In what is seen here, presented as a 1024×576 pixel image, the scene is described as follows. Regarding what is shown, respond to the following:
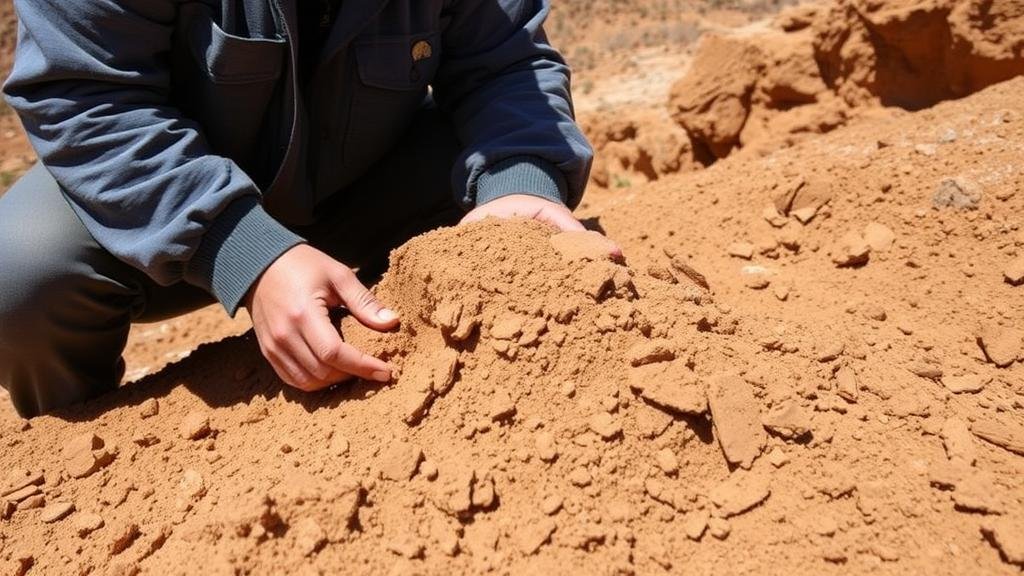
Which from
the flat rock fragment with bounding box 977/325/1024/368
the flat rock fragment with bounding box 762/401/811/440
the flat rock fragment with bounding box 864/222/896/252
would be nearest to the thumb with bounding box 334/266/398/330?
the flat rock fragment with bounding box 762/401/811/440

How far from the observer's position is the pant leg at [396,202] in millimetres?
2188

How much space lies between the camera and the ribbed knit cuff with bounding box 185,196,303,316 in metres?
1.42

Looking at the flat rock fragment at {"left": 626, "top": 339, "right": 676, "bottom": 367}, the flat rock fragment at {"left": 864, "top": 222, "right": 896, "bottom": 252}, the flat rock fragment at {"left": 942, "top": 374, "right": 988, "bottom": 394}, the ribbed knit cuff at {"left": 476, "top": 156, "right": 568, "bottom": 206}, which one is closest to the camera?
the flat rock fragment at {"left": 626, "top": 339, "right": 676, "bottom": 367}

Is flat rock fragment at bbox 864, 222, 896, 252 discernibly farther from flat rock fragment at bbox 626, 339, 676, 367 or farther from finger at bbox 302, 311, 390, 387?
finger at bbox 302, 311, 390, 387

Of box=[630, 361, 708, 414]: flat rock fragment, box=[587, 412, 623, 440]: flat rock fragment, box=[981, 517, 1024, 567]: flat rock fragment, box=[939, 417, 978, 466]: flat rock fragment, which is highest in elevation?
box=[630, 361, 708, 414]: flat rock fragment

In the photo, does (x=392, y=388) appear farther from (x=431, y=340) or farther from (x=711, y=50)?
(x=711, y=50)

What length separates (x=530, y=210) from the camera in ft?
5.48

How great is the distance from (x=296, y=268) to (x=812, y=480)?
3.14ft

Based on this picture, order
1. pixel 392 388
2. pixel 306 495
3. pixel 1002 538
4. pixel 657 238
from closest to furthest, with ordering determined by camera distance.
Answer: pixel 1002 538, pixel 306 495, pixel 392 388, pixel 657 238

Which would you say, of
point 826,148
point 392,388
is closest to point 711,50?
point 826,148

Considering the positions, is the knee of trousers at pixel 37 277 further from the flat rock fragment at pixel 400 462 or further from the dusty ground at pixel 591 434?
the flat rock fragment at pixel 400 462

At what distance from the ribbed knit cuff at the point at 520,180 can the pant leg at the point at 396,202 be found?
43 centimetres

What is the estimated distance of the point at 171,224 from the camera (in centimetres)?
141

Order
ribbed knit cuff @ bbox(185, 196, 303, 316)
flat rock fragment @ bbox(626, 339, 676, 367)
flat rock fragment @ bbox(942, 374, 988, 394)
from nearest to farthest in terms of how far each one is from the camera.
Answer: flat rock fragment @ bbox(626, 339, 676, 367) < flat rock fragment @ bbox(942, 374, 988, 394) < ribbed knit cuff @ bbox(185, 196, 303, 316)
